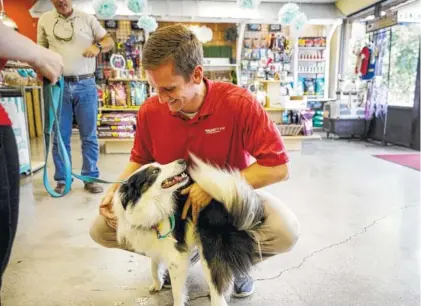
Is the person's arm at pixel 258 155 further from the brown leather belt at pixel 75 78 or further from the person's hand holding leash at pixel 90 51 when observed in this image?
the brown leather belt at pixel 75 78

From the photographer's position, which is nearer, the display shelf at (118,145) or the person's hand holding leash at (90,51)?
the person's hand holding leash at (90,51)

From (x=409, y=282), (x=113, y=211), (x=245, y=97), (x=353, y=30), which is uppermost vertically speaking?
(x=353, y=30)

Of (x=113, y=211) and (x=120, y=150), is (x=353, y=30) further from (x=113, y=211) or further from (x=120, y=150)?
(x=113, y=211)

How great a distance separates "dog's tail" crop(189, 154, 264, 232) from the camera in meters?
1.25

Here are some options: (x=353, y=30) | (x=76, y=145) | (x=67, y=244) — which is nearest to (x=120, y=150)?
(x=76, y=145)

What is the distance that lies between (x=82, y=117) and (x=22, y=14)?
546 cm

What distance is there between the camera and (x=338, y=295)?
164cm

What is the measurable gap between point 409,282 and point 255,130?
3.64ft

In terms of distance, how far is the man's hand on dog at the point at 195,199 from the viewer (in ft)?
4.35

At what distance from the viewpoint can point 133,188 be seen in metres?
1.34

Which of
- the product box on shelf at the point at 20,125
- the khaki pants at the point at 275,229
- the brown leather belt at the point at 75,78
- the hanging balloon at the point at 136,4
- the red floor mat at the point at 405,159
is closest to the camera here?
the khaki pants at the point at 275,229

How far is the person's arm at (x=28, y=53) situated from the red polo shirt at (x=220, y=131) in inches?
24.0

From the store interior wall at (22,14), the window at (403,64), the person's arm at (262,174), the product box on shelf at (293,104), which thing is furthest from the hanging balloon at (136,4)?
the person's arm at (262,174)

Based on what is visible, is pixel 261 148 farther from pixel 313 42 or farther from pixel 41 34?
pixel 313 42
